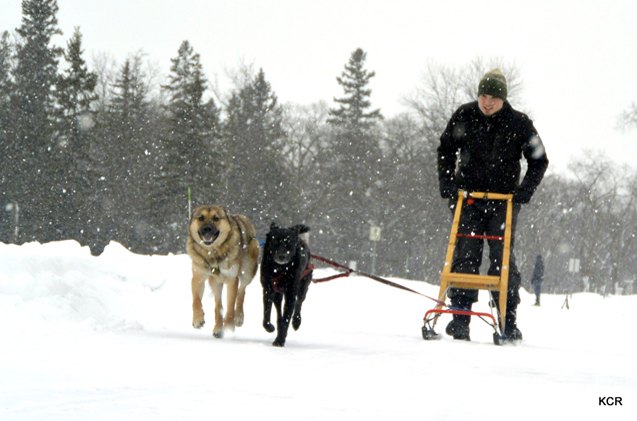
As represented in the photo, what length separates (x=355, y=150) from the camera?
190 feet

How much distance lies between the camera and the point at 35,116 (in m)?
43.6

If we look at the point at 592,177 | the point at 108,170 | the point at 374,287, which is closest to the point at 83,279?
the point at 374,287

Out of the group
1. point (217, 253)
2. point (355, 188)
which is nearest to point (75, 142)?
point (355, 188)

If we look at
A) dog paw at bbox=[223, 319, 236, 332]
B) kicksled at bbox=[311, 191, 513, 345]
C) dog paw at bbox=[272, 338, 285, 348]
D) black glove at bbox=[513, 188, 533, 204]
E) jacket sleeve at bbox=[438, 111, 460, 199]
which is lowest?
dog paw at bbox=[272, 338, 285, 348]

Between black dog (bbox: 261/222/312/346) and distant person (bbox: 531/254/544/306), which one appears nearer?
black dog (bbox: 261/222/312/346)

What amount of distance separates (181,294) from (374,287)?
7.81 metres

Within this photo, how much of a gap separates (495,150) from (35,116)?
39.4 m

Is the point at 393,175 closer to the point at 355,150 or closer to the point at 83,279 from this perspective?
the point at 355,150

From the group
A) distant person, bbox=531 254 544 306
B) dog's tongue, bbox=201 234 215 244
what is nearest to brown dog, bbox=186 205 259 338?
dog's tongue, bbox=201 234 215 244

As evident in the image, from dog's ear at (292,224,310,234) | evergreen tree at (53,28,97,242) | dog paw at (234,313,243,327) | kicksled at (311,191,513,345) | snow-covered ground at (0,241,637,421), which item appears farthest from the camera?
evergreen tree at (53,28,97,242)

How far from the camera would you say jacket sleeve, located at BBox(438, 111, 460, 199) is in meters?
7.45

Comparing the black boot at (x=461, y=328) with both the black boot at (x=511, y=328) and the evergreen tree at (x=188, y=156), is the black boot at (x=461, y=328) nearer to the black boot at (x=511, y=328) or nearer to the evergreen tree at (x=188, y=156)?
the black boot at (x=511, y=328)

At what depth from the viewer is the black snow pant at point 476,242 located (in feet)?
24.1

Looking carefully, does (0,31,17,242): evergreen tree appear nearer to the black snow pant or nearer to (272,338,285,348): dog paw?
the black snow pant
